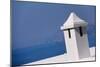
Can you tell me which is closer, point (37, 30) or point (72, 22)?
point (37, 30)

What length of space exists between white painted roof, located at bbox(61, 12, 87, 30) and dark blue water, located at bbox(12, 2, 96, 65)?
43 millimetres

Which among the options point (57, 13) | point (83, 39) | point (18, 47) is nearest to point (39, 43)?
point (18, 47)

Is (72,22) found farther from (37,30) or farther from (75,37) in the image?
(37,30)

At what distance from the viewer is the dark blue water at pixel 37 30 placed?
201 centimetres

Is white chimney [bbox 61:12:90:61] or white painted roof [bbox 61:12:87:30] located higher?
white painted roof [bbox 61:12:87:30]

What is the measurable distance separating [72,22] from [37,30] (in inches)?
17.3

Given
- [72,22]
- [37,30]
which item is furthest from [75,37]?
[37,30]

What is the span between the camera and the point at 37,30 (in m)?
2.09

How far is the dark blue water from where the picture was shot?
2012mm

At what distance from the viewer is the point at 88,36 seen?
228 cm

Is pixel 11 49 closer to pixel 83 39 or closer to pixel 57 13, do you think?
pixel 57 13

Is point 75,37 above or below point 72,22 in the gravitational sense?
below
